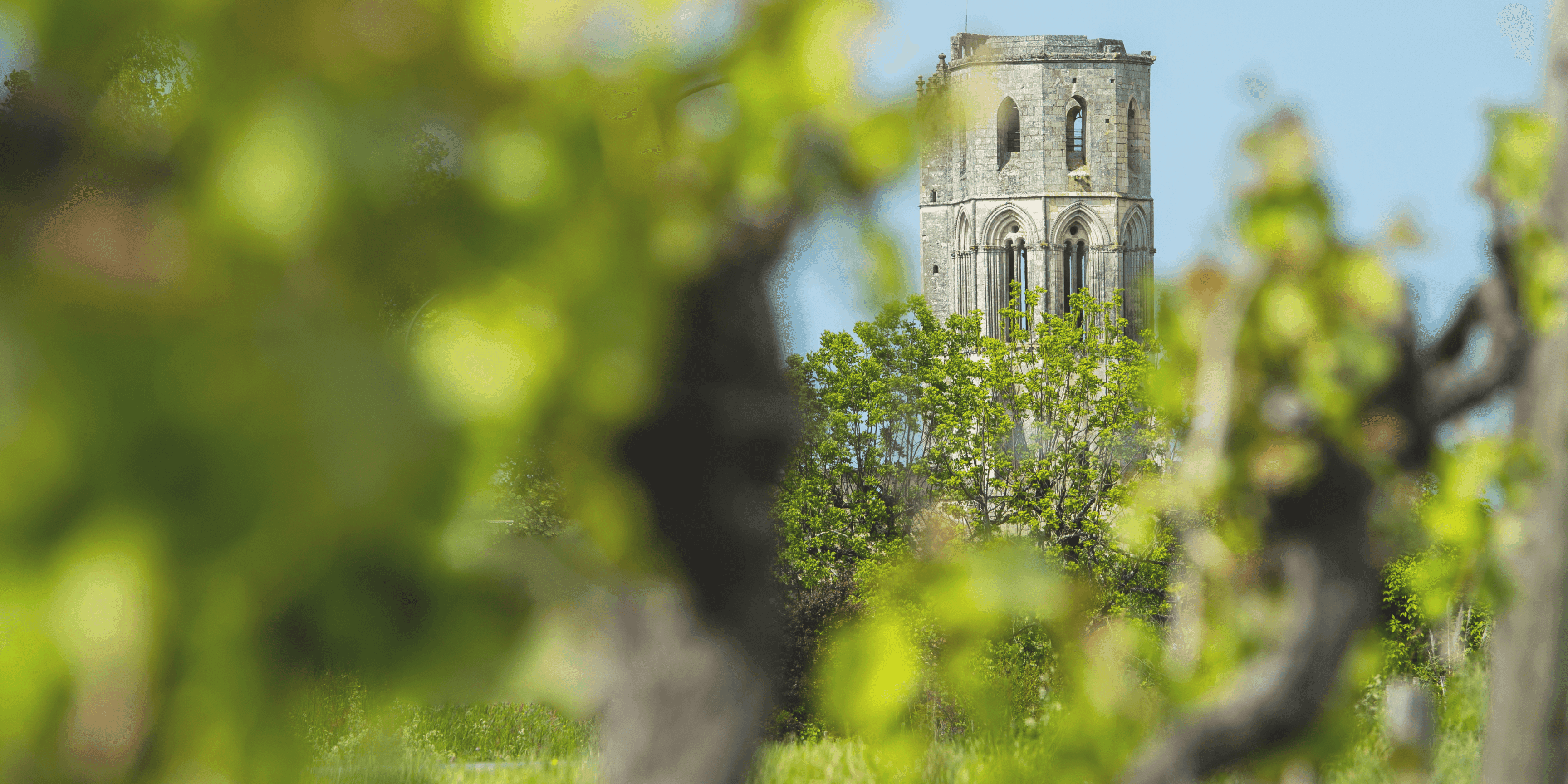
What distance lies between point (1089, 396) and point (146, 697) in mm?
30846

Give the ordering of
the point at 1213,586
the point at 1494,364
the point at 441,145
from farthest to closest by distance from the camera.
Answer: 1. the point at 1213,586
2. the point at 1494,364
3. the point at 441,145

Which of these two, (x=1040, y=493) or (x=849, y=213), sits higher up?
(x=849, y=213)

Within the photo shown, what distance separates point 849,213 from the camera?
78 centimetres

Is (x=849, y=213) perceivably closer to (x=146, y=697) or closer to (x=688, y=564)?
(x=688, y=564)

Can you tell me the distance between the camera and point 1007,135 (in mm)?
50406

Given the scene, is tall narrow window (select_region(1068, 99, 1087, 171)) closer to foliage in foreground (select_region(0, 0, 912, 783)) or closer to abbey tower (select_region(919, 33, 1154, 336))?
abbey tower (select_region(919, 33, 1154, 336))

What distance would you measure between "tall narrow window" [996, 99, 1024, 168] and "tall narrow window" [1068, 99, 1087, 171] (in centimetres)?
205

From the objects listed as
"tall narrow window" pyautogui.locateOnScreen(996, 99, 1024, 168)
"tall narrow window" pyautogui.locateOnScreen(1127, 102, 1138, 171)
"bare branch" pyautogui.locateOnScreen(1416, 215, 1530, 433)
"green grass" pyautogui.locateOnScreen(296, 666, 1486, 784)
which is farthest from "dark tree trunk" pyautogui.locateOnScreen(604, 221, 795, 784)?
"tall narrow window" pyautogui.locateOnScreen(1127, 102, 1138, 171)

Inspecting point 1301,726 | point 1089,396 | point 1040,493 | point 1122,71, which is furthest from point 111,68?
point 1122,71

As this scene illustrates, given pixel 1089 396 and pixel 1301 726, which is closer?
pixel 1301 726

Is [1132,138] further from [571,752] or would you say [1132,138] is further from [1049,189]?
[571,752]

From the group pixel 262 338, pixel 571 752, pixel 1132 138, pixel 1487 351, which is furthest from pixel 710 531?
pixel 1132 138

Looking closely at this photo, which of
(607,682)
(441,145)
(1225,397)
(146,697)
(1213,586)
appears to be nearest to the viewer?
(146,697)

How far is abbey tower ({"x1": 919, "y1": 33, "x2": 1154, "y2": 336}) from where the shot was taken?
4850cm
